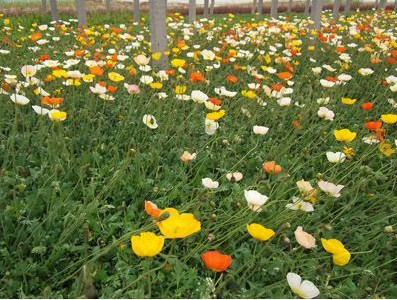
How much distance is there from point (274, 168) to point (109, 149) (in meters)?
0.96

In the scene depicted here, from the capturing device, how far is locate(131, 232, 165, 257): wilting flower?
1.05 metres

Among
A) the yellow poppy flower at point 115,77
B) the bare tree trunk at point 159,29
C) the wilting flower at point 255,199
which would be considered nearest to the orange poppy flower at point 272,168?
the wilting flower at point 255,199

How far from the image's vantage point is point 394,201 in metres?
2.02

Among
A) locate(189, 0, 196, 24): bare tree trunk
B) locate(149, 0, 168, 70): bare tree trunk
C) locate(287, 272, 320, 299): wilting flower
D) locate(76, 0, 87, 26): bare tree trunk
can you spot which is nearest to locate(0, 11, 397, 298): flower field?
locate(287, 272, 320, 299): wilting flower

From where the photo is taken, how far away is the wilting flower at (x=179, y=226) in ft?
3.59

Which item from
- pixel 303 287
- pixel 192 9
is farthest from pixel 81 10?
pixel 303 287

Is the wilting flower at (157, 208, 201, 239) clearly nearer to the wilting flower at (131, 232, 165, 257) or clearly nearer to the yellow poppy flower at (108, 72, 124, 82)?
the wilting flower at (131, 232, 165, 257)

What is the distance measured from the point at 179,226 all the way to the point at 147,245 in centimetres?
10

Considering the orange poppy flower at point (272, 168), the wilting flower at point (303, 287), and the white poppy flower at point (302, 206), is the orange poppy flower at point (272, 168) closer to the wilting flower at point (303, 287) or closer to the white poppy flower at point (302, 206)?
the white poppy flower at point (302, 206)

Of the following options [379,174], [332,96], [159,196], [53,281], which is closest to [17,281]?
[53,281]

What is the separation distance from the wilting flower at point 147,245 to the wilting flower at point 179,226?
0.13 feet

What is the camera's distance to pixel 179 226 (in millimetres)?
1114

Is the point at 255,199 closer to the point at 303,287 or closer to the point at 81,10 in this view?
the point at 303,287

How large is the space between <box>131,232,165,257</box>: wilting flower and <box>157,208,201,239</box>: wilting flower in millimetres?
40
